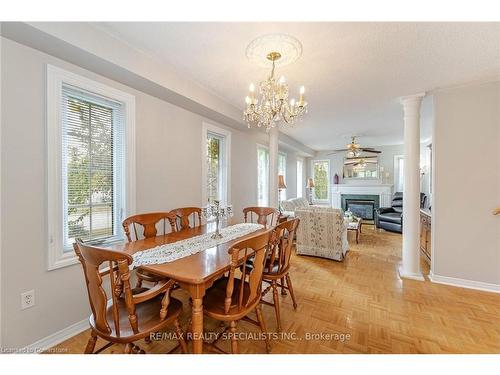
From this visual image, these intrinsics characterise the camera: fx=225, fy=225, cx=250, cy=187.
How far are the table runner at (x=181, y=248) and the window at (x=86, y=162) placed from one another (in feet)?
2.71

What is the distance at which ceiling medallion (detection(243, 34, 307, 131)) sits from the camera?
1.89 metres

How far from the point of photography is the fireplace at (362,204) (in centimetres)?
735

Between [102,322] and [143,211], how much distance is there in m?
1.44

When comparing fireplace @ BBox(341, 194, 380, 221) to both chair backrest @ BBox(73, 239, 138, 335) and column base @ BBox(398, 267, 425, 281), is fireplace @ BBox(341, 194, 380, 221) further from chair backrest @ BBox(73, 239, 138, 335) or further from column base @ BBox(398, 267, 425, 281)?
chair backrest @ BBox(73, 239, 138, 335)

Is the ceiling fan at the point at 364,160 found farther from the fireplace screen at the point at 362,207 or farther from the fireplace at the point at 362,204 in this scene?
the fireplace screen at the point at 362,207

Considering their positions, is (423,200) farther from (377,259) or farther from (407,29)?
(407,29)

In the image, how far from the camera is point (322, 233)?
3750mm

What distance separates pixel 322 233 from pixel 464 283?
1.79 metres

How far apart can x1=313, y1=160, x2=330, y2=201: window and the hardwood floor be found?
5.28 metres

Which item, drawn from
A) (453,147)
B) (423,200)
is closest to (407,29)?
(453,147)

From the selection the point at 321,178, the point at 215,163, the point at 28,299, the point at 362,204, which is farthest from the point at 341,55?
the point at 321,178

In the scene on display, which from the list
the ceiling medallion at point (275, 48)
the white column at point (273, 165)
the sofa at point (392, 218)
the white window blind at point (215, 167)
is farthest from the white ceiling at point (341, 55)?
the sofa at point (392, 218)

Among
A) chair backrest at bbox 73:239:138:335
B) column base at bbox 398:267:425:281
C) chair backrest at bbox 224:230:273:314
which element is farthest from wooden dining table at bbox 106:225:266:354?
column base at bbox 398:267:425:281

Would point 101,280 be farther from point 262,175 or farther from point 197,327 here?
point 262,175
